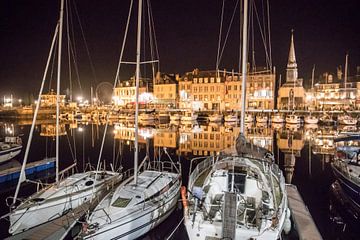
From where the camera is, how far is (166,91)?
390 feet

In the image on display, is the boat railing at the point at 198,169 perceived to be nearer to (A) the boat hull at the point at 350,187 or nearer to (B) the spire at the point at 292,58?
(A) the boat hull at the point at 350,187

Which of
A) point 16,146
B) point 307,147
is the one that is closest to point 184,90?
point 307,147

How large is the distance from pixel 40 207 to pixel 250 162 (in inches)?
415

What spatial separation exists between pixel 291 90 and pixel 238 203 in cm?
11056

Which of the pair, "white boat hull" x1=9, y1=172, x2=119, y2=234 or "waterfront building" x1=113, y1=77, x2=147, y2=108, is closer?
"white boat hull" x1=9, y1=172, x2=119, y2=234

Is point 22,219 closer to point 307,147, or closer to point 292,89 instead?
point 307,147

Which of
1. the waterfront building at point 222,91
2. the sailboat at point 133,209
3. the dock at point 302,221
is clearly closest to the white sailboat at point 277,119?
the waterfront building at point 222,91

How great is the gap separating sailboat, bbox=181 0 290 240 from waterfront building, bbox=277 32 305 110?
100m

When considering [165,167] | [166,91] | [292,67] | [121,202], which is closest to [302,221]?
[121,202]

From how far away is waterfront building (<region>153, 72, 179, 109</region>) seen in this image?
384 ft

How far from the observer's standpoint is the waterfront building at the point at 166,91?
11706 cm

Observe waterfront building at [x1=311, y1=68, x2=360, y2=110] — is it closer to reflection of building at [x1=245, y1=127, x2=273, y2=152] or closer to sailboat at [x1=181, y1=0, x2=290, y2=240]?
reflection of building at [x1=245, y1=127, x2=273, y2=152]

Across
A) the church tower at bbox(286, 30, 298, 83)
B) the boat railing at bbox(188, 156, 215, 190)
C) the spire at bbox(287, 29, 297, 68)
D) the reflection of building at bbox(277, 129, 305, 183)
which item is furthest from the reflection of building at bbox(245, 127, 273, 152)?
the spire at bbox(287, 29, 297, 68)

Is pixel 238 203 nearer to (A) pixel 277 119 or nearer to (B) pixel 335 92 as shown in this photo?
(A) pixel 277 119
